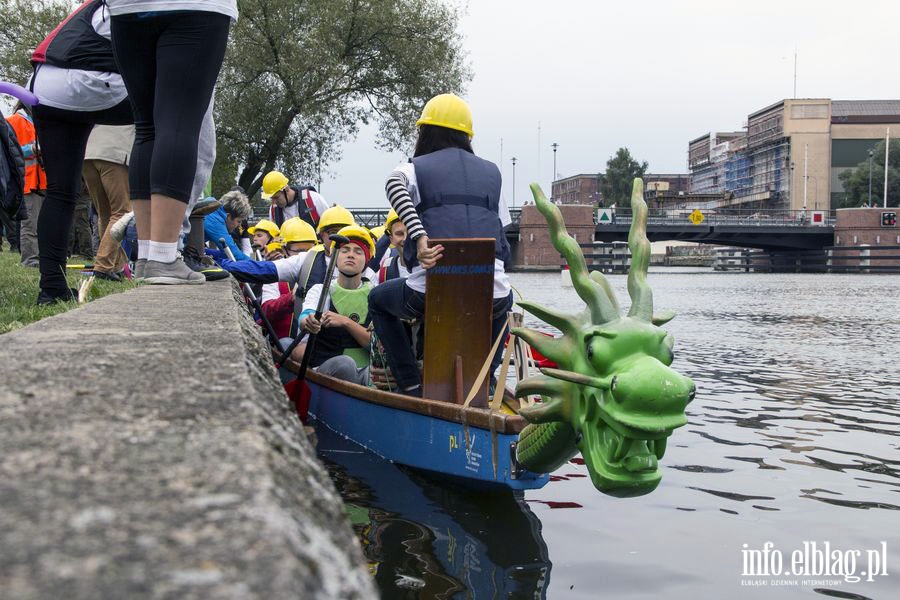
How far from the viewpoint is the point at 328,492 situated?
108 cm

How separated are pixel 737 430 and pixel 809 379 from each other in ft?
13.2

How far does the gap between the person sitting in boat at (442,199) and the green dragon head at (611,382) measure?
1659mm

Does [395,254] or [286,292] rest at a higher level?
[395,254]

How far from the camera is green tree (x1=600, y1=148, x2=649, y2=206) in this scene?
385 ft

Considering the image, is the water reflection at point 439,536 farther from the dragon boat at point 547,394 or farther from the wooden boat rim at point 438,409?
the wooden boat rim at point 438,409

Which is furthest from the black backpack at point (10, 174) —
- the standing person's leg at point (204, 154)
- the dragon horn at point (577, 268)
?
the dragon horn at point (577, 268)

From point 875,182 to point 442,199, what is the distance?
97.6m

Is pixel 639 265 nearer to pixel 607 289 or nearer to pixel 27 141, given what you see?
pixel 607 289

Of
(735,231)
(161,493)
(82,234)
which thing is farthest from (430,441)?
(735,231)

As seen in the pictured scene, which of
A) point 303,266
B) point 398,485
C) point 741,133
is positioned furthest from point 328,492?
point 741,133

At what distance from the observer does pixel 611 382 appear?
3170 millimetres

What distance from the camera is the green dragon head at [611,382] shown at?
3064 millimetres

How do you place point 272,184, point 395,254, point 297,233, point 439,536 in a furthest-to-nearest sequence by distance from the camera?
point 272,184
point 297,233
point 395,254
point 439,536

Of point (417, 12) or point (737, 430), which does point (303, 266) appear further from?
point (417, 12)
